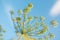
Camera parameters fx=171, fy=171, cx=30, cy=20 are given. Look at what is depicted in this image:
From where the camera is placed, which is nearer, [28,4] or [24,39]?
[24,39]

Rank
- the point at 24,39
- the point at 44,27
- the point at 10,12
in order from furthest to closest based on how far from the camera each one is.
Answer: the point at 10,12 < the point at 44,27 < the point at 24,39

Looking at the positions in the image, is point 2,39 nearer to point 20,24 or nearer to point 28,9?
point 20,24

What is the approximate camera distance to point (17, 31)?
12172 millimetres

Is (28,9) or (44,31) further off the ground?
A: (28,9)

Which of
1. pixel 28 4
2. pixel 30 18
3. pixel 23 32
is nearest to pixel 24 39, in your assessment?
pixel 23 32

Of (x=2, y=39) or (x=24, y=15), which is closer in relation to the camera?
Answer: (x=24, y=15)

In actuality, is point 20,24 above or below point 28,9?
below

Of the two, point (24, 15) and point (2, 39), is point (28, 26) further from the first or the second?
point (2, 39)

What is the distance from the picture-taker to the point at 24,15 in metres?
12.2

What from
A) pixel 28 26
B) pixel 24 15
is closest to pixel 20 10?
pixel 24 15

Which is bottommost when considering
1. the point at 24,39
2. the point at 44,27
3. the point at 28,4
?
the point at 24,39

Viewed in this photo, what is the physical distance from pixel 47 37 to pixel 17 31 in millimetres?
2249

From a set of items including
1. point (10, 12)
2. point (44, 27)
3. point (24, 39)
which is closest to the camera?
point (24, 39)

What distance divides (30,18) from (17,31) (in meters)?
1.31
